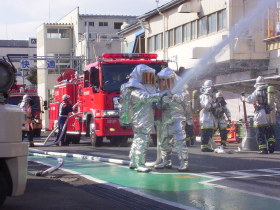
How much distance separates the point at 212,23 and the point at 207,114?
53.4ft

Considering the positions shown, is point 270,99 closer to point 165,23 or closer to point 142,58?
point 142,58

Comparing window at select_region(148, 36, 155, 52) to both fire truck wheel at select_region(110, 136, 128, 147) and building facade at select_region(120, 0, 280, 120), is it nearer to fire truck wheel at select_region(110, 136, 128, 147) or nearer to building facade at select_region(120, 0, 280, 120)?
building facade at select_region(120, 0, 280, 120)

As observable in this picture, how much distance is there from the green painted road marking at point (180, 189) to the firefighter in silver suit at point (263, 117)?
4.81 m

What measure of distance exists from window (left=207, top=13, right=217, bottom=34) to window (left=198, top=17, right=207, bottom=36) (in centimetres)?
47

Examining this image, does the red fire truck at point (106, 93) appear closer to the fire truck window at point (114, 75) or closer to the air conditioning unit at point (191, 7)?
the fire truck window at point (114, 75)

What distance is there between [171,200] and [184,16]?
28040mm

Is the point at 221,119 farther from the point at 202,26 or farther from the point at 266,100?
the point at 202,26

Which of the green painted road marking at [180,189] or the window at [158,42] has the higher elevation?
the window at [158,42]

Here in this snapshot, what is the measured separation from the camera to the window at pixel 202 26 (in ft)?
104

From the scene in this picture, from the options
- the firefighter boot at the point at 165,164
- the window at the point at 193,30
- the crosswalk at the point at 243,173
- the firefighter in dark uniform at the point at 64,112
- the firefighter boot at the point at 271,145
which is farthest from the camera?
the window at the point at 193,30

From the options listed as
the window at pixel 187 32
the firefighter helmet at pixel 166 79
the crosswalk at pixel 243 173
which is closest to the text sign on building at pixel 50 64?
the window at pixel 187 32

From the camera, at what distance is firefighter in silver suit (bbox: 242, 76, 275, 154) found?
14.9 meters

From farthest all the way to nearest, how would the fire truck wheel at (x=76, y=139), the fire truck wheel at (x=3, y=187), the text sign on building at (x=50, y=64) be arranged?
the text sign on building at (x=50, y=64) < the fire truck wheel at (x=76, y=139) < the fire truck wheel at (x=3, y=187)

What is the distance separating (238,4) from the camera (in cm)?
2827
